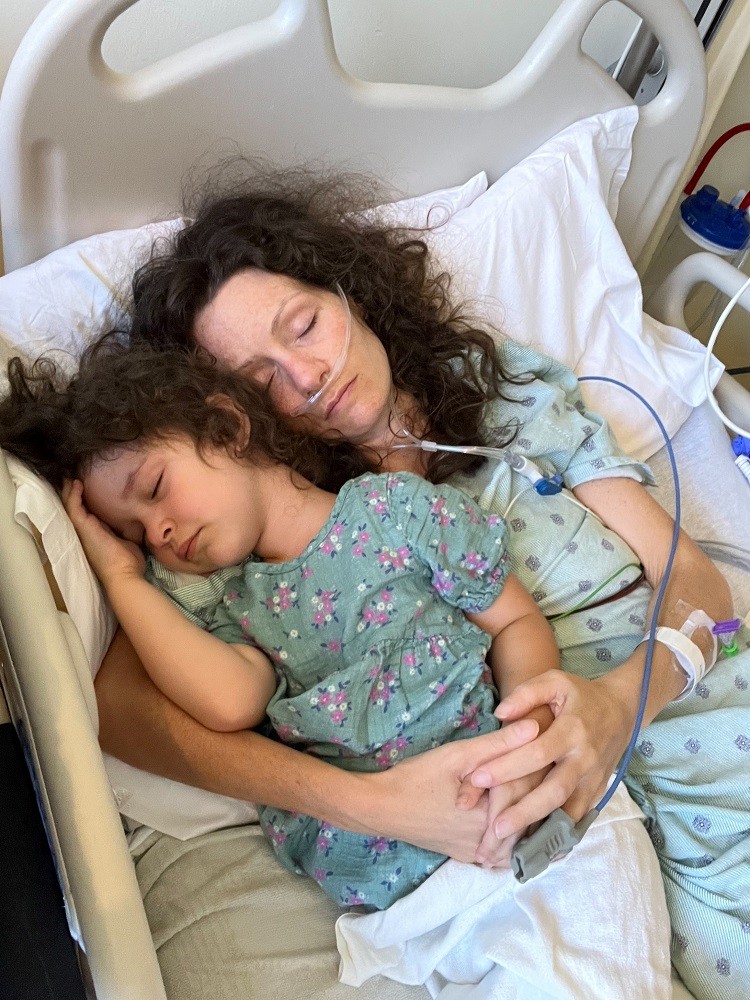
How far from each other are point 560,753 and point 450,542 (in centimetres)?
34

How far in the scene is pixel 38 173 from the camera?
1524 mm

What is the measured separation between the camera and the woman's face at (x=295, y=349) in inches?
57.8

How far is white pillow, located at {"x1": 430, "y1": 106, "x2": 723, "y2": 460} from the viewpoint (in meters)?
1.83

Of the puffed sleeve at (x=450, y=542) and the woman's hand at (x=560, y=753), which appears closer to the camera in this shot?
the woman's hand at (x=560, y=753)

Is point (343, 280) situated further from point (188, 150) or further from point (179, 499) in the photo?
point (179, 499)

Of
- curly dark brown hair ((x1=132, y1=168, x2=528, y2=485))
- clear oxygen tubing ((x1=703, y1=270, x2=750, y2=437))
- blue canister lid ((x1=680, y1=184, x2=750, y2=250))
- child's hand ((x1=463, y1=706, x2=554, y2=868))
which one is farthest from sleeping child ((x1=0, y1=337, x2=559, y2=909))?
blue canister lid ((x1=680, y1=184, x2=750, y2=250))

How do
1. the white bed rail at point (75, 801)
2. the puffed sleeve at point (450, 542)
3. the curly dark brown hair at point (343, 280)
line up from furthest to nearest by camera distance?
the curly dark brown hair at point (343, 280)
the puffed sleeve at point (450, 542)
the white bed rail at point (75, 801)

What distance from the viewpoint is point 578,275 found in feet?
6.42

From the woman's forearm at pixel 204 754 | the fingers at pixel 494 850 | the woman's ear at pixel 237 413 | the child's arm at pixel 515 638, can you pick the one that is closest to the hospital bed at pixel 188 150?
the woman's forearm at pixel 204 754

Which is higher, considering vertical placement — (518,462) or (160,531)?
(518,462)

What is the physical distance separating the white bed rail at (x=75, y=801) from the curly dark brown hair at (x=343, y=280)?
2.50 ft

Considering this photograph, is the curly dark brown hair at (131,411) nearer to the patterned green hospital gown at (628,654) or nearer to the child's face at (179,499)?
the child's face at (179,499)

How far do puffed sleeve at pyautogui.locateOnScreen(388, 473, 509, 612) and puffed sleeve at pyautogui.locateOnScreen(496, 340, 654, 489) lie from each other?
0.97ft

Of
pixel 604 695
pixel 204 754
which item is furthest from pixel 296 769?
pixel 604 695
